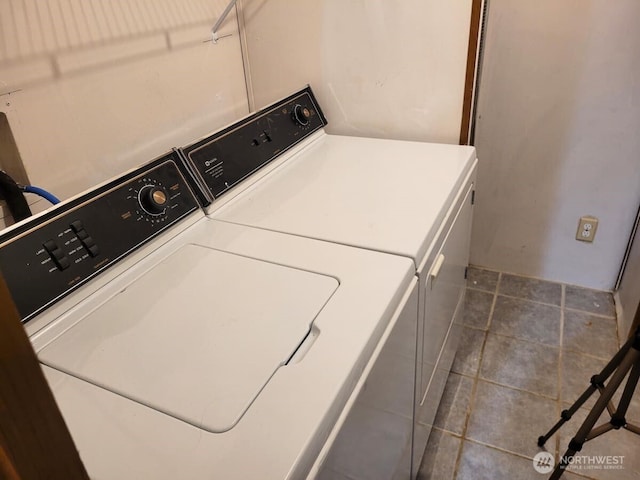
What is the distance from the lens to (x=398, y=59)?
160 centimetres

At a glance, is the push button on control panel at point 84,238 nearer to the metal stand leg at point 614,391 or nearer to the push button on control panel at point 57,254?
the push button on control panel at point 57,254

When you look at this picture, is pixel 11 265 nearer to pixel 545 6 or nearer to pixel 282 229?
pixel 282 229

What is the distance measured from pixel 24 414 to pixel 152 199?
0.81 m

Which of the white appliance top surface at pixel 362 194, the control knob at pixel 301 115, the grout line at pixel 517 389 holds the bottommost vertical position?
the grout line at pixel 517 389

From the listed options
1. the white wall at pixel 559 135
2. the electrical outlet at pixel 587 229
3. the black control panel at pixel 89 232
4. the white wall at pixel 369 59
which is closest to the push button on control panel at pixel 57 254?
the black control panel at pixel 89 232

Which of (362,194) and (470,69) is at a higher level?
(470,69)

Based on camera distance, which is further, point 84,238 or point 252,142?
point 252,142

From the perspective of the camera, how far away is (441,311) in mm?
1443

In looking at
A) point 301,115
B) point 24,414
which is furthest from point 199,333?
point 301,115

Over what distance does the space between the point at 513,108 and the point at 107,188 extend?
70.1 inches

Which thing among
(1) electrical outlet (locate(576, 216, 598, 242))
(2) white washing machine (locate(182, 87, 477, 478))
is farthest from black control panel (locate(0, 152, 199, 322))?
(1) electrical outlet (locate(576, 216, 598, 242))

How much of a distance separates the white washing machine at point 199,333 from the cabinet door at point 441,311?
0.49ft

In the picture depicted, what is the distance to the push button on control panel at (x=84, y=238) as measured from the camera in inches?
38.0

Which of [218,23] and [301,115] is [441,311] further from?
[218,23]
